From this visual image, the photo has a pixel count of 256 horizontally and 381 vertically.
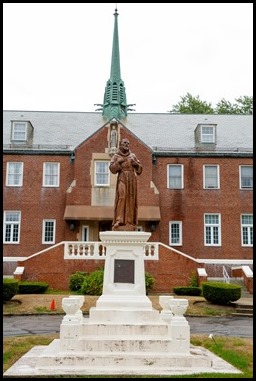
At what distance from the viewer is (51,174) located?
107 ft

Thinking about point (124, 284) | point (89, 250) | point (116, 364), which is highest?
point (124, 284)

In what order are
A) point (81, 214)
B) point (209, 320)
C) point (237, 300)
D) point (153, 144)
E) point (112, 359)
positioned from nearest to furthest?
point (112, 359)
point (209, 320)
point (237, 300)
point (81, 214)
point (153, 144)

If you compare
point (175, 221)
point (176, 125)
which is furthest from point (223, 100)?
point (175, 221)

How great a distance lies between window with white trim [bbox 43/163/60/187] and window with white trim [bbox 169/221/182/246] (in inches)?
332

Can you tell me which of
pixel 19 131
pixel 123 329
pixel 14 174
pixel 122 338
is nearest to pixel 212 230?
pixel 14 174

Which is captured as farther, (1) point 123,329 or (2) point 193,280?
(2) point 193,280

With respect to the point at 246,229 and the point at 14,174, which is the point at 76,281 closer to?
the point at 14,174

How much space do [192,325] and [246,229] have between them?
651 inches

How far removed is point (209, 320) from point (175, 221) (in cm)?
1395

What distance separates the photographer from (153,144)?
112ft

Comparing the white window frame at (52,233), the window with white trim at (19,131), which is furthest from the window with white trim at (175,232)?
the window with white trim at (19,131)

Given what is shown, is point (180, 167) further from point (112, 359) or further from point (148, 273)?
point (112, 359)

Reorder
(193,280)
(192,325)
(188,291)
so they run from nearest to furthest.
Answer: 1. (192,325)
2. (188,291)
3. (193,280)

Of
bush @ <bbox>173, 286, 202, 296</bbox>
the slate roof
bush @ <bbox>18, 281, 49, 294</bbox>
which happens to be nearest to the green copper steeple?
the slate roof
